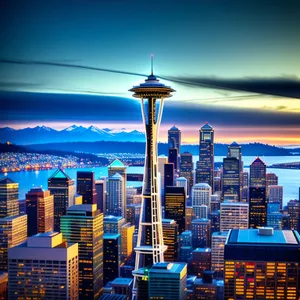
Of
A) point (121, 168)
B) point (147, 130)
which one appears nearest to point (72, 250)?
point (147, 130)

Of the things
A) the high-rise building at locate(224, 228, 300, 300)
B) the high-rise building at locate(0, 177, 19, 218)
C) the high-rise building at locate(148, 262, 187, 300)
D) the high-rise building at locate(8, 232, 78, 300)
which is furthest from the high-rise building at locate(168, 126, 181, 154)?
the high-rise building at locate(8, 232, 78, 300)

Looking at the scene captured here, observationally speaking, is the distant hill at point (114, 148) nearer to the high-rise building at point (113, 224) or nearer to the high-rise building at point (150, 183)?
the high-rise building at point (150, 183)

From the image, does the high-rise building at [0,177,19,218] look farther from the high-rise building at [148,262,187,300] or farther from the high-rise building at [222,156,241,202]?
the high-rise building at [222,156,241,202]

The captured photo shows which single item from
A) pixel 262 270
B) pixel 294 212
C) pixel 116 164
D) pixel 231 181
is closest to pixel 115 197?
pixel 116 164

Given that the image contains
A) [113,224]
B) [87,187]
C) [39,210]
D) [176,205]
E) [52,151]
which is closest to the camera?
[52,151]

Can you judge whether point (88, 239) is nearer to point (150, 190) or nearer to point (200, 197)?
point (150, 190)

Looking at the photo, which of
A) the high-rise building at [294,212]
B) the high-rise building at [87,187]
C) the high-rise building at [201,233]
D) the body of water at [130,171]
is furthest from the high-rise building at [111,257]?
the high-rise building at [294,212]
